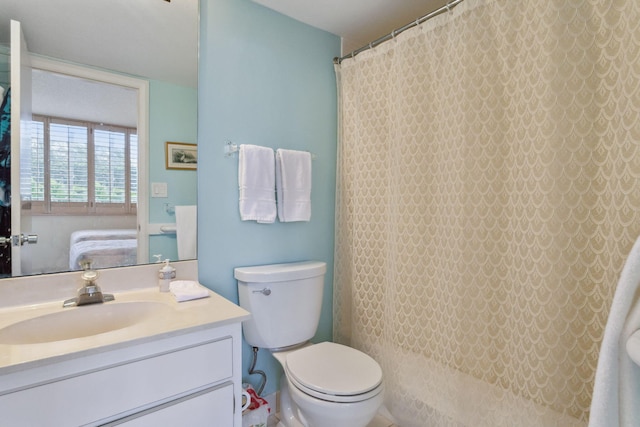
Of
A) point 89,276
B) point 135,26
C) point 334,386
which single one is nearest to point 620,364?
point 334,386

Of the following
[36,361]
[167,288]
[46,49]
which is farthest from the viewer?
[167,288]

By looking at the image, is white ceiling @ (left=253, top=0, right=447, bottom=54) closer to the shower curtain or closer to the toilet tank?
the shower curtain

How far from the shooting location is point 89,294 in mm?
1150

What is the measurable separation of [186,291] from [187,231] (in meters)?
0.33

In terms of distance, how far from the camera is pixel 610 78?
102 centimetres

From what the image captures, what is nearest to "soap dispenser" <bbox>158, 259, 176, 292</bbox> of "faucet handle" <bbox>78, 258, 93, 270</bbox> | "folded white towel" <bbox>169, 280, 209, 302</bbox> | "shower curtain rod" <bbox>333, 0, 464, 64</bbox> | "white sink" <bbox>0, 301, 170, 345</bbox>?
"folded white towel" <bbox>169, 280, 209, 302</bbox>

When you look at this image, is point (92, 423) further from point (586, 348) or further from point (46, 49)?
point (586, 348)

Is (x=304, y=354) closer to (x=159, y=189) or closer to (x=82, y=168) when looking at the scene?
(x=159, y=189)

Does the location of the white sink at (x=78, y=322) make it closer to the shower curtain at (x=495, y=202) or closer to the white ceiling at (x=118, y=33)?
the white ceiling at (x=118, y=33)

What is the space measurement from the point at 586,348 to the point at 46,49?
7.30 ft

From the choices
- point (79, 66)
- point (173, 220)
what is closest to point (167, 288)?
point (173, 220)

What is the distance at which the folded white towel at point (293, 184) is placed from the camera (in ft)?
5.71

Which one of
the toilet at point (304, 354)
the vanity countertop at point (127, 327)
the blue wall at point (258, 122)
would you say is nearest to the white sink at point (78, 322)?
the vanity countertop at point (127, 327)

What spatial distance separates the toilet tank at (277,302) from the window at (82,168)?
63cm
